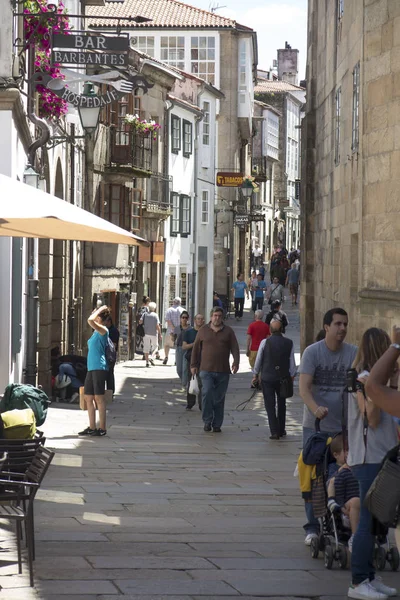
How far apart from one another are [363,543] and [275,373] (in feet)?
32.6

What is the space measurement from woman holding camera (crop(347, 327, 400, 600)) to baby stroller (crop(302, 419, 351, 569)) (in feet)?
2.81

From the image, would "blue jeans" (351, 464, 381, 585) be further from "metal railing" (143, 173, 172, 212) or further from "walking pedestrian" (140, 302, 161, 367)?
"metal railing" (143, 173, 172, 212)

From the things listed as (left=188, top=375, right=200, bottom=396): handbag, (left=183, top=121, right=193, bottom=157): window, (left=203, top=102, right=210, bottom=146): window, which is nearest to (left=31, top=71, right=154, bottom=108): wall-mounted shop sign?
(left=188, top=375, right=200, bottom=396): handbag

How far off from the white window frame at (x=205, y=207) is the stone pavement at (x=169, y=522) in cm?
3788

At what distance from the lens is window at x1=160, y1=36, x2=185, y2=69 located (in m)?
58.3

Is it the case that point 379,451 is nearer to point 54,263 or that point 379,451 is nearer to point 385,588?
point 385,588

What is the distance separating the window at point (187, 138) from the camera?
166ft

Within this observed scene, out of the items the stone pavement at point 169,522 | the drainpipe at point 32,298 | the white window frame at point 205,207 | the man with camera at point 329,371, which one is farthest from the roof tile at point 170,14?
the man with camera at point 329,371

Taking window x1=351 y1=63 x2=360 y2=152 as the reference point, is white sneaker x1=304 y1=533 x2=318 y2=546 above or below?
below

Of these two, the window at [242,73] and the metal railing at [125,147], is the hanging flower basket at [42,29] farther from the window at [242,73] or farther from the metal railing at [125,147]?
the window at [242,73]

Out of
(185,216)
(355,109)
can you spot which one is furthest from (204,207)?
(355,109)

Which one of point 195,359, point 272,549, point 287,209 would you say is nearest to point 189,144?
point 195,359

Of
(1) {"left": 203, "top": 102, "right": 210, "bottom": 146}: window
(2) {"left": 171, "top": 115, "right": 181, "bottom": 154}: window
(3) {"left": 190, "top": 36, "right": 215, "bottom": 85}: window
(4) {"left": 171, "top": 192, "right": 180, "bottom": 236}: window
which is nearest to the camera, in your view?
(2) {"left": 171, "top": 115, "right": 181, "bottom": 154}: window

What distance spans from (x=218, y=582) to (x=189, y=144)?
146ft
